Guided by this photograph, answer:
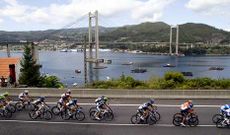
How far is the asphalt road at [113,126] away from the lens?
→ 1697cm

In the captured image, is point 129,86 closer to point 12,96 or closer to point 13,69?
point 12,96

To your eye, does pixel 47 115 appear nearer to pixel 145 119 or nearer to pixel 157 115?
pixel 145 119

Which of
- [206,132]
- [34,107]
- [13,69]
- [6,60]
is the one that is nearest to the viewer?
[206,132]

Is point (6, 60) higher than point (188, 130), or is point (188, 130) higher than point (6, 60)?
point (6, 60)

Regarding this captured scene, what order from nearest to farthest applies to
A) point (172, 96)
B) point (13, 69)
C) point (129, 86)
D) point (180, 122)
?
point (180, 122) < point (172, 96) < point (129, 86) < point (13, 69)

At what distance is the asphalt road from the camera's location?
55.7ft

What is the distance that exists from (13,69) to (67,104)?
13965 millimetres

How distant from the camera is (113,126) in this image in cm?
1805

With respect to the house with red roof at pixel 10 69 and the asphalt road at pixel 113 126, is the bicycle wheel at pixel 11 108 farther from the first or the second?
the house with red roof at pixel 10 69

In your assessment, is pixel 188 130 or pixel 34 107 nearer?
pixel 188 130

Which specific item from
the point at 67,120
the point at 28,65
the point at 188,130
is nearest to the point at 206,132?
the point at 188,130

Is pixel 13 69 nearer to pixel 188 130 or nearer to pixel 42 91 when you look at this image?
pixel 42 91

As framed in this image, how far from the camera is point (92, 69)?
132 metres

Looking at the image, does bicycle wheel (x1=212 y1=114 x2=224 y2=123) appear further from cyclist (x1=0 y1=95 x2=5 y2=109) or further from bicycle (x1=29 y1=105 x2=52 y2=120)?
cyclist (x1=0 y1=95 x2=5 y2=109)
